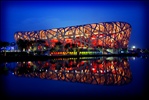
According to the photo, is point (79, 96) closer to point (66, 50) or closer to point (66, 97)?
point (66, 97)

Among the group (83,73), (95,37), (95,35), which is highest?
(95,35)

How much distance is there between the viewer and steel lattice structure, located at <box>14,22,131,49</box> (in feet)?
264

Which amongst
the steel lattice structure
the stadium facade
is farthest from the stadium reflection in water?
the steel lattice structure

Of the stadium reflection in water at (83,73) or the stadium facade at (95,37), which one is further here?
the stadium facade at (95,37)

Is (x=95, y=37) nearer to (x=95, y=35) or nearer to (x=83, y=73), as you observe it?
(x=95, y=35)

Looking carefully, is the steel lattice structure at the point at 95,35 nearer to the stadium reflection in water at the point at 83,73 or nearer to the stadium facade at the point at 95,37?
the stadium facade at the point at 95,37

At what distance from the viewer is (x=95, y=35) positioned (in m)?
80.3

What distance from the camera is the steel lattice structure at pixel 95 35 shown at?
80.4 m

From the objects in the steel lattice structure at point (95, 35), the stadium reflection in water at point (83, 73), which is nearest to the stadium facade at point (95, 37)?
the steel lattice structure at point (95, 35)

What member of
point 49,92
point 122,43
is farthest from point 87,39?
point 49,92

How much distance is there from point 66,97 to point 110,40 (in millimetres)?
73537

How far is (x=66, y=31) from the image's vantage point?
8288 centimetres

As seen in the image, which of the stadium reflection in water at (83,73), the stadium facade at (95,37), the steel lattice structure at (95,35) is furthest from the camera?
the steel lattice structure at (95,35)

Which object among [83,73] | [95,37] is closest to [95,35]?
[95,37]
